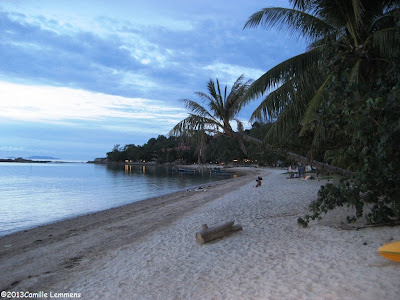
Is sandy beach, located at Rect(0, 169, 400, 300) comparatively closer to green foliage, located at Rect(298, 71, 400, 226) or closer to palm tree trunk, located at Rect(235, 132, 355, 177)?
green foliage, located at Rect(298, 71, 400, 226)

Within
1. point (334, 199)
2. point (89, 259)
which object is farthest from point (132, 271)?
point (334, 199)

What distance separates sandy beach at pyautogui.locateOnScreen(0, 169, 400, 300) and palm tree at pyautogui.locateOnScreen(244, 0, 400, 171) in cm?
245

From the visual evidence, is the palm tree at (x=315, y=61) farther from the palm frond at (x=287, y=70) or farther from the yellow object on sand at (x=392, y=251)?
the yellow object on sand at (x=392, y=251)

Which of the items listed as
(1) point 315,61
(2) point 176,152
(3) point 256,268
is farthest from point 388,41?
(2) point 176,152

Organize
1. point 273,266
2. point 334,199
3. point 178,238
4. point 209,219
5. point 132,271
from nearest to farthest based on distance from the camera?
point 273,266 < point 132,271 < point 334,199 < point 178,238 < point 209,219

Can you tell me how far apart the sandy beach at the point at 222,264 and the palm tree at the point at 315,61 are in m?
2.45

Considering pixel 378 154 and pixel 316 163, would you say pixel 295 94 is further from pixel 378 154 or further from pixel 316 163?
pixel 378 154

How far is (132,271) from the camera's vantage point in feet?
17.4

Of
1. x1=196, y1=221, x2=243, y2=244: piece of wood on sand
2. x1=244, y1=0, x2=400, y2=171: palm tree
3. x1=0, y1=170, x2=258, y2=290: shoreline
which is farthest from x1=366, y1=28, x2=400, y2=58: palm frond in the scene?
x1=0, y1=170, x2=258, y2=290: shoreline

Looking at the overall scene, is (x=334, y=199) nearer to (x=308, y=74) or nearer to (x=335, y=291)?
(x=335, y=291)

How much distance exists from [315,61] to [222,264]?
5.61m

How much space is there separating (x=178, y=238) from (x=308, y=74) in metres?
5.45

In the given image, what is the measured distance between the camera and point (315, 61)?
7453 mm

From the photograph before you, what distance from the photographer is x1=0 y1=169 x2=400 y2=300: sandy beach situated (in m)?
3.76
